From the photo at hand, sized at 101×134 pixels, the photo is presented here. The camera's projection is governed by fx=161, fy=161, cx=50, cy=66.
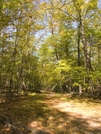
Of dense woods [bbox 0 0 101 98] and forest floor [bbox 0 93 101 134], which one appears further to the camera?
dense woods [bbox 0 0 101 98]

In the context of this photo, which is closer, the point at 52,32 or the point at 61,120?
the point at 61,120

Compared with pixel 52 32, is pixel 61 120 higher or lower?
lower

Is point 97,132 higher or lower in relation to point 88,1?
lower

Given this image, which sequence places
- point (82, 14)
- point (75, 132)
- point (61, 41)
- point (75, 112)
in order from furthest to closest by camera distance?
point (61, 41) < point (82, 14) < point (75, 112) < point (75, 132)

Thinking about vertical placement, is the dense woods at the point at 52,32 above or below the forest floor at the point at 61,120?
above

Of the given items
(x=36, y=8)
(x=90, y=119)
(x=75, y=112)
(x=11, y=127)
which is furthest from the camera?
(x=36, y=8)

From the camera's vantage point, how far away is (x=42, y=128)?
24.3 ft

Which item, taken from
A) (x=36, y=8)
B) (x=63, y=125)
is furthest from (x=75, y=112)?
(x=36, y=8)

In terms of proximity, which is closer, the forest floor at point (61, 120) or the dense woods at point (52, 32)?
the forest floor at point (61, 120)

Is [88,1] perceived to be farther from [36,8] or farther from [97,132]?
[97,132]

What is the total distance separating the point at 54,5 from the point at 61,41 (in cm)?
807

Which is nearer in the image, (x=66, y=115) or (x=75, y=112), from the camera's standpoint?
(x=66, y=115)


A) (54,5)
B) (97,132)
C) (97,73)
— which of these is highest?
(54,5)

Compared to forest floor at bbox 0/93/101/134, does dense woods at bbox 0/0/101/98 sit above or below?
above
